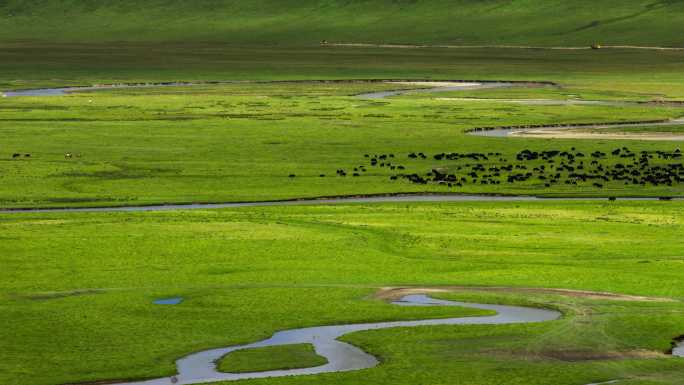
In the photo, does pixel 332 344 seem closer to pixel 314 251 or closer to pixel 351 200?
pixel 314 251

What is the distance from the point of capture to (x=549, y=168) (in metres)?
63.3

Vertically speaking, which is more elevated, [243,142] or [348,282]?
[243,142]

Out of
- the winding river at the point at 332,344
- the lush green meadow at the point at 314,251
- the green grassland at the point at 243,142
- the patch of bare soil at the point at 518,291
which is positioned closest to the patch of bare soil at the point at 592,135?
the lush green meadow at the point at 314,251

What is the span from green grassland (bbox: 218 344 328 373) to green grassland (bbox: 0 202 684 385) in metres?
1.01

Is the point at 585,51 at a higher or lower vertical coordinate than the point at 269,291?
higher

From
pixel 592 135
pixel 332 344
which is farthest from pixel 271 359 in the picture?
pixel 592 135

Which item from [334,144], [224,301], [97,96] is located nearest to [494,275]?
[224,301]

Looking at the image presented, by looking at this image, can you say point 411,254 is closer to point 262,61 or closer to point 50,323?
point 50,323

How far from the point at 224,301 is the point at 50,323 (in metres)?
4.26

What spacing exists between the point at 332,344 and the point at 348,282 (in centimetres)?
659

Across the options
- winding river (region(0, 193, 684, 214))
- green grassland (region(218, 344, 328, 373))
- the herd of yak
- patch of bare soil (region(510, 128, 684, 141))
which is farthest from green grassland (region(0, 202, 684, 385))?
patch of bare soil (region(510, 128, 684, 141))

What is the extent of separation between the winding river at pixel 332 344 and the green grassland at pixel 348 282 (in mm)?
333

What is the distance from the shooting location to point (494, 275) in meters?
35.2

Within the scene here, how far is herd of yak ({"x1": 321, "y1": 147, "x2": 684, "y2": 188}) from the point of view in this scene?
58656 millimetres
